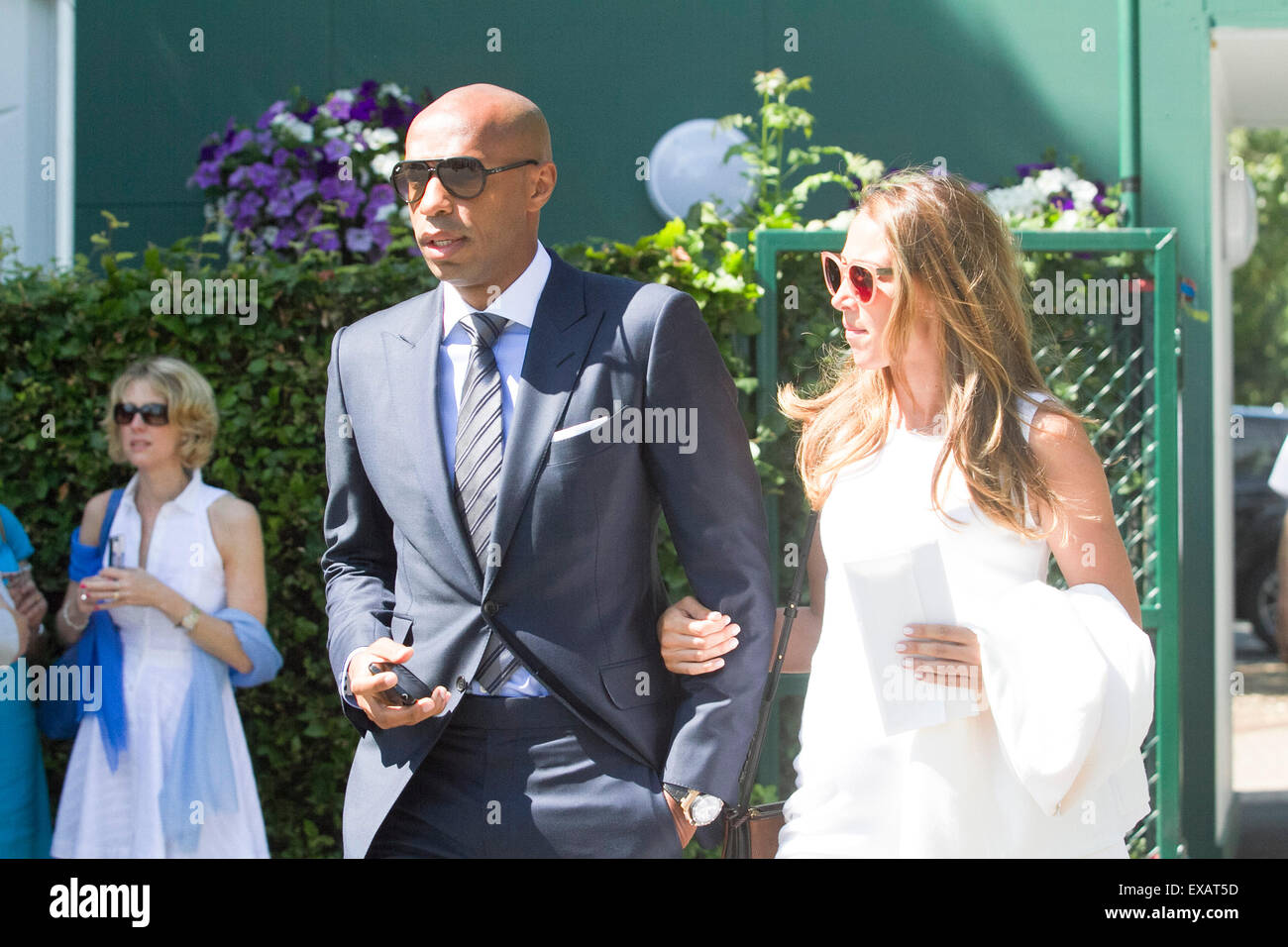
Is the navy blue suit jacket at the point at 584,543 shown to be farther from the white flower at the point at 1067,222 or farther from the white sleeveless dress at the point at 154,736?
the white flower at the point at 1067,222

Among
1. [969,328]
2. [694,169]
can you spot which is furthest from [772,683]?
[694,169]

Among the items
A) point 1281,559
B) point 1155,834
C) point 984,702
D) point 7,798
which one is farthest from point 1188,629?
point 7,798

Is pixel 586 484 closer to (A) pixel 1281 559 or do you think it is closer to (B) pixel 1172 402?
(A) pixel 1281 559

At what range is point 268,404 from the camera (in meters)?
4.55

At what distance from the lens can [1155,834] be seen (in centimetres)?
468

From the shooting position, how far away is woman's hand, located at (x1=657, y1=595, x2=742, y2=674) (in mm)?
2363

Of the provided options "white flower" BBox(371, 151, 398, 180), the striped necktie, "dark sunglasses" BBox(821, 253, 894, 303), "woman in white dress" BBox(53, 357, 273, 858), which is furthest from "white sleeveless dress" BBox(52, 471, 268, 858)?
"dark sunglasses" BBox(821, 253, 894, 303)

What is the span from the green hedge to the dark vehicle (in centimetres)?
829

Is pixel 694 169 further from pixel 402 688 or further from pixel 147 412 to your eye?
pixel 402 688

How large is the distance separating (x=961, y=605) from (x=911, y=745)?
0.26 meters

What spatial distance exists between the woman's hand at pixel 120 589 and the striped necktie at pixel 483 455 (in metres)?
1.94

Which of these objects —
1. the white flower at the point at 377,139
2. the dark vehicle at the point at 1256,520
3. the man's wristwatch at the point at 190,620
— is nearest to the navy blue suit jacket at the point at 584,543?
the man's wristwatch at the point at 190,620
